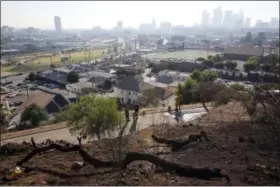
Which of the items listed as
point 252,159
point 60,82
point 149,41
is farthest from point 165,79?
point 149,41

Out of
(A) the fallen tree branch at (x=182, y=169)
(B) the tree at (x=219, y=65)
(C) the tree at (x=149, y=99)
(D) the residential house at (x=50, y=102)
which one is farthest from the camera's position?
(B) the tree at (x=219, y=65)

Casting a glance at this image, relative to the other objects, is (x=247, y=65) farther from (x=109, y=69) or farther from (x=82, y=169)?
(x=82, y=169)

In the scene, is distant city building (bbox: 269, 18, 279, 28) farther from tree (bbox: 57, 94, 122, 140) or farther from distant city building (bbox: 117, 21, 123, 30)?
tree (bbox: 57, 94, 122, 140)

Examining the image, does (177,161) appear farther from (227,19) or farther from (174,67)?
(227,19)

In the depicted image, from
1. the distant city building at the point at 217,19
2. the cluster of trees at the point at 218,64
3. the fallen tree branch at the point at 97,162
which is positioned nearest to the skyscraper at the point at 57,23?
the distant city building at the point at 217,19

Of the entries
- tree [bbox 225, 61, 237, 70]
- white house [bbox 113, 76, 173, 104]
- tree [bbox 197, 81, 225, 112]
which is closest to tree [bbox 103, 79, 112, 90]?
white house [bbox 113, 76, 173, 104]

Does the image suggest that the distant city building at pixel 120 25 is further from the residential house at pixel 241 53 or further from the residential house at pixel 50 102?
the residential house at pixel 50 102
